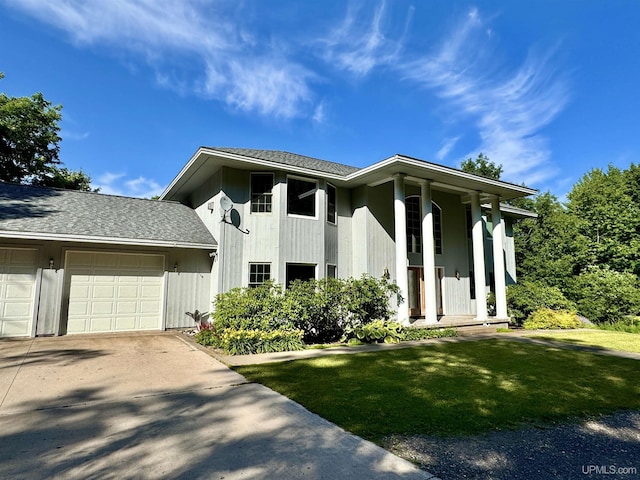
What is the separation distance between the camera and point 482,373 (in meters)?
5.99

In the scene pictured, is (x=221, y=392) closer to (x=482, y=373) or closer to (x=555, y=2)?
(x=482, y=373)

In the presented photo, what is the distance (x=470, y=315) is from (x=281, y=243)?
28.3ft

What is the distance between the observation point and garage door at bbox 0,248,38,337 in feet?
29.7

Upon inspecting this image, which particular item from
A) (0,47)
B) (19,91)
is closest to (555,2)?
(0,47)

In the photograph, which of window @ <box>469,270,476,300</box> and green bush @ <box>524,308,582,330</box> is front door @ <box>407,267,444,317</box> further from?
green bush @ <box>524,308,582,330</box>

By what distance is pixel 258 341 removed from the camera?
7910 millimetres

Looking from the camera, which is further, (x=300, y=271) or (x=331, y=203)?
(x=331, y=203)

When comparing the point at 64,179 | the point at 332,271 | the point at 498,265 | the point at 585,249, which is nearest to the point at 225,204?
the point at 332,271

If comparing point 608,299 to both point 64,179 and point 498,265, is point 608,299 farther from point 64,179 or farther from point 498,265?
point 64,179

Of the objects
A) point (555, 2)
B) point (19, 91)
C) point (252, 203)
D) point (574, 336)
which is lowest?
point (574, 336)

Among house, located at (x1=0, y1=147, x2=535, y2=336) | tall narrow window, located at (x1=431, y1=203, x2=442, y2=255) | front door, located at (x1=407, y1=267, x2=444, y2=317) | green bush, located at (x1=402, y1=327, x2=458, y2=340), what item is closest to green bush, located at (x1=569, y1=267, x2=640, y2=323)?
house, located at (x1=0, y1=147, x2=535, y2=336)

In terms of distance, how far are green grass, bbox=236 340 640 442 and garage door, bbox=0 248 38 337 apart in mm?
7016

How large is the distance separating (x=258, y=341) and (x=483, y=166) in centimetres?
3227

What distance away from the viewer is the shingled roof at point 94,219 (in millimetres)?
9023
